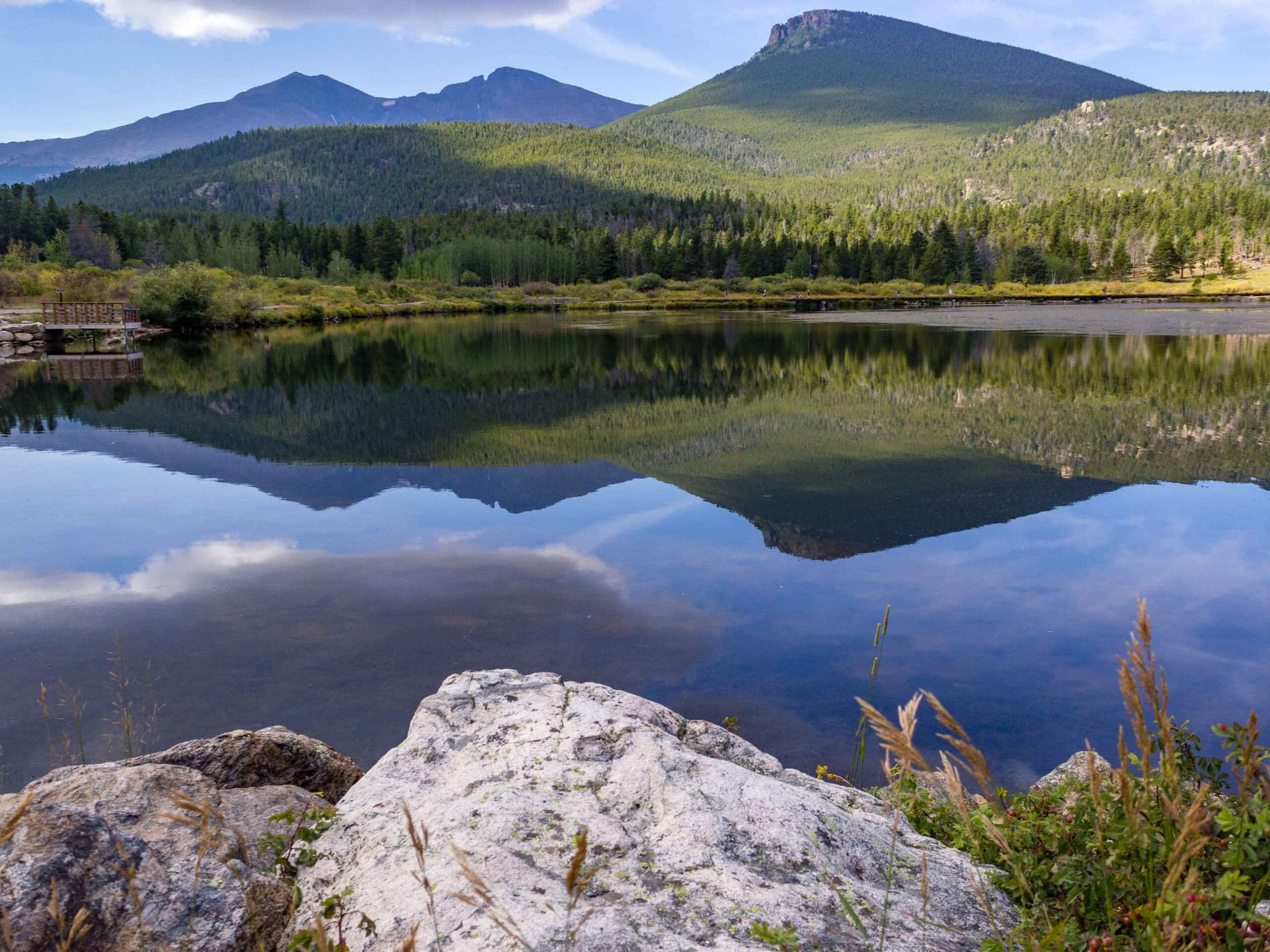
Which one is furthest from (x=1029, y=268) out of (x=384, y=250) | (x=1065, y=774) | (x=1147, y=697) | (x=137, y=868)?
(x=137, y=868)

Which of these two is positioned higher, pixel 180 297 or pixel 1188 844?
pixel 180 297

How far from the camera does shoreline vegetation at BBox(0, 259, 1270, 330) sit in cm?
4947

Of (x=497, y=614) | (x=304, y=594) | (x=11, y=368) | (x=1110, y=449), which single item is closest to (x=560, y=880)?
(x=497, y=614)

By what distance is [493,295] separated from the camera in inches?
3617

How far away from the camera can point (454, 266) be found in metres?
109

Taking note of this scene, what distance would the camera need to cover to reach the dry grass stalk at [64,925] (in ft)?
5.09

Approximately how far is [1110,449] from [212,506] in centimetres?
1420

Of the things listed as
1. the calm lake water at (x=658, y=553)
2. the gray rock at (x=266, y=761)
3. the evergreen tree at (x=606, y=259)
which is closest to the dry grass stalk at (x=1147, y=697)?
the gray rock at (x=266, y=761)

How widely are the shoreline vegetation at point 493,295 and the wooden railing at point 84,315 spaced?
3.98 metres

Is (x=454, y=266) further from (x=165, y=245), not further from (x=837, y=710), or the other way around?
(x=837, y=710)

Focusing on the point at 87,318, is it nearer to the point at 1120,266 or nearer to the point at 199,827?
the point at 199,827

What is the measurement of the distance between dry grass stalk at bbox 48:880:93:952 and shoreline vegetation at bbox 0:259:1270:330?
2027 inches

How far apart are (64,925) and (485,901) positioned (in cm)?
110

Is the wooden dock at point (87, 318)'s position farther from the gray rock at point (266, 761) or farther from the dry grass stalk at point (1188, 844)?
the dry grass stalk at point (1188, 844)
